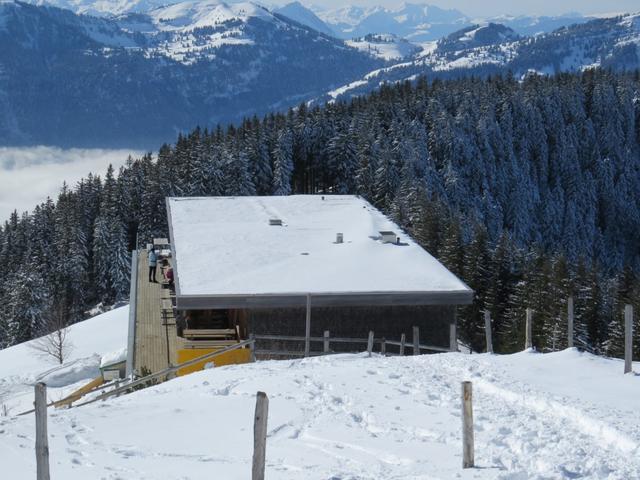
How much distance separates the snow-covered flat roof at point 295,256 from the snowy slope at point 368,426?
25.1 feet

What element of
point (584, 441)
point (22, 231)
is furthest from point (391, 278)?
point (22, 231)

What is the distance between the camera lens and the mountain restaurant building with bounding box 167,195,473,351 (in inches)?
952

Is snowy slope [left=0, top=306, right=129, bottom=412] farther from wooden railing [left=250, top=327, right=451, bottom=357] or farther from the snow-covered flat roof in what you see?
wooden railing [left=250, top=327, right=451, bottom=357]

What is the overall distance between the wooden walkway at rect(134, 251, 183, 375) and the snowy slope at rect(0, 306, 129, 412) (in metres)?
2.21

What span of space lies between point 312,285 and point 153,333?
16.9ft

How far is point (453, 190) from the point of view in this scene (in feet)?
293

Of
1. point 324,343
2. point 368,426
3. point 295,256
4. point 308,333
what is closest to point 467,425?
point 368,426

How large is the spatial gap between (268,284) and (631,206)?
94.1 m

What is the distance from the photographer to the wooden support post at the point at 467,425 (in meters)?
9.86

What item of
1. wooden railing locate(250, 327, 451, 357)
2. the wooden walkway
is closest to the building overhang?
wooden railing locate(250, 327, 451, 357)

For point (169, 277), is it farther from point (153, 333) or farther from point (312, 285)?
point (312, 285)

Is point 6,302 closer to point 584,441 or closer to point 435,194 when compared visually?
point 435,194

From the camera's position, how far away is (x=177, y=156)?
81.5 metres

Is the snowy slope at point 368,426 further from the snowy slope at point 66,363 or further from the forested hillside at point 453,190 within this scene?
the forested hillside at point 453,190
